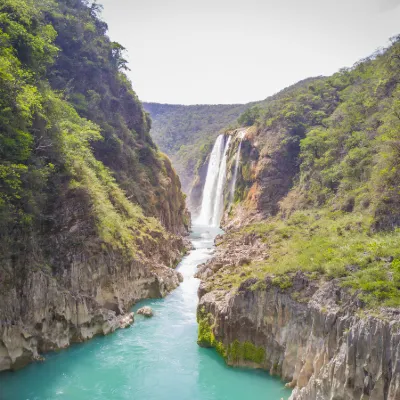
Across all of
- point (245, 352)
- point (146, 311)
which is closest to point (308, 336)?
point (245, 352)

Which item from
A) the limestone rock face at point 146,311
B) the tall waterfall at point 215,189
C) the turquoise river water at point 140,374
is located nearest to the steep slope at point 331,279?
the turquoise river water at point 140,374

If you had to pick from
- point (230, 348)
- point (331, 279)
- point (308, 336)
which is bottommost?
point (230, 348)

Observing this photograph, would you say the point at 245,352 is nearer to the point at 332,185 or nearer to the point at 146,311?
the point at 146,311

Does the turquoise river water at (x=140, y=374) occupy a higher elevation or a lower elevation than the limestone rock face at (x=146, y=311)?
lower

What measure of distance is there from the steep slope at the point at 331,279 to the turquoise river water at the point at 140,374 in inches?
35.8

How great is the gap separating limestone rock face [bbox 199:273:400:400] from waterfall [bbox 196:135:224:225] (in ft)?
152

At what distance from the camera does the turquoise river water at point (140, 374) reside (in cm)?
1334

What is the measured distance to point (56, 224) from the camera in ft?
63.1

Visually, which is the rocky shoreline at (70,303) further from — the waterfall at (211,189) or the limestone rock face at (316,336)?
the waterfall at (211,189)

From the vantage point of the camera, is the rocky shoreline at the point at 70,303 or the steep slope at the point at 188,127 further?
the steep slope at the point at 188,127

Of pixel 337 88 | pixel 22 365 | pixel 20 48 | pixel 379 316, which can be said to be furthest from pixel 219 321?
pixel 337 88

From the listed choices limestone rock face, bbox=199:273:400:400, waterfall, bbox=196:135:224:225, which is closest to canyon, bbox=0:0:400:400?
limestone rock face, bbox=199:273:400:400

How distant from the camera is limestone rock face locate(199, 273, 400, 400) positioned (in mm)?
10305

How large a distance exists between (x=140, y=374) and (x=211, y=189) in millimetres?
51786
